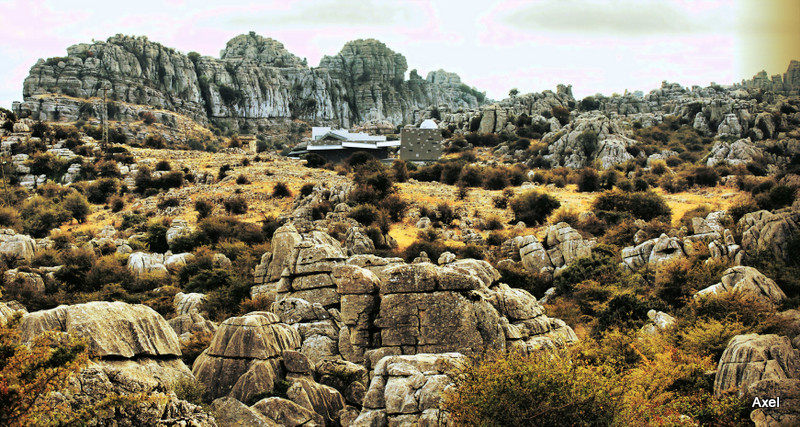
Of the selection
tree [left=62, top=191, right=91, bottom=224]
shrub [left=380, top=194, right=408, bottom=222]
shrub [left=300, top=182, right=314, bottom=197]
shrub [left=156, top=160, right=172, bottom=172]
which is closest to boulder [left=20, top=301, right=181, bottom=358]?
shrub [left=380, top=194, right=408, bottom=222]

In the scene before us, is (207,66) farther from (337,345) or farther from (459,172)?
(337,345)

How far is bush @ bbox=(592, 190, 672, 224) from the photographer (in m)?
40.0

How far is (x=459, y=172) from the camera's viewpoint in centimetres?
5747

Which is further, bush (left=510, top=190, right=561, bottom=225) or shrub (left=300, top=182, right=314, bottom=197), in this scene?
shrub (left=300, top=182, right=314, bottom=197)

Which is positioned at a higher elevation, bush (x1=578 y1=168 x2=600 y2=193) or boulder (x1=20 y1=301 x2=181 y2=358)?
boulder (x1=20 y1=301 x2=181 y2=358)

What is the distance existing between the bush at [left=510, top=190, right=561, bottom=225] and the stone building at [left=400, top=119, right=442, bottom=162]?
32.5 meters

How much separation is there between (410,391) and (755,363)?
890cm

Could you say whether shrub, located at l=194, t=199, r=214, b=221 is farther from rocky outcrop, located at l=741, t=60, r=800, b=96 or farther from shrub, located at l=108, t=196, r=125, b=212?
rocky outcrop, located at l=741, t=60, r=800, b=96

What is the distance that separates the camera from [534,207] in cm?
4347

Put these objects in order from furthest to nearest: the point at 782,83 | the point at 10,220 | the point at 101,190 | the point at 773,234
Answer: the point at 782,83 < the point at 101,190 < the point at 10,220 < the point at 773,234

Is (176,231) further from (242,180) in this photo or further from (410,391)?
(410,391)

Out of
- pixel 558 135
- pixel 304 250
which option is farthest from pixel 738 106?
pixel 304 250

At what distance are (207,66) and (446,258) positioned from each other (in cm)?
11573

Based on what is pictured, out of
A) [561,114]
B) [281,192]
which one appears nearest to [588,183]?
[281,192]
